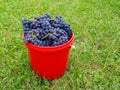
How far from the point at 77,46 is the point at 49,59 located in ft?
2.69

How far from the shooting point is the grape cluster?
7.19 ft

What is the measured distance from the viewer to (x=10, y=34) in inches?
126

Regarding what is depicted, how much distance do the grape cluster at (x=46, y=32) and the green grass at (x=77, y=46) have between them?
1.47 ft

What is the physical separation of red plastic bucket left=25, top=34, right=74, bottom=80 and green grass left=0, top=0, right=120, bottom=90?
83 millimetres

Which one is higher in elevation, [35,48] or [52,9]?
[35,48]

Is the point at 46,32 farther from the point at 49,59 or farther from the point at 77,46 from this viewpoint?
the point at 77,46

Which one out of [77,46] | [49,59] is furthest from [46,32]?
[77,46]

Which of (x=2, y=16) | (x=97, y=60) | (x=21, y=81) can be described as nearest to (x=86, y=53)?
(x=97, y=60)

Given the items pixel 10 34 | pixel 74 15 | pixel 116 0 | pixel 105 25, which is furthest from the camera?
pixel 116 0

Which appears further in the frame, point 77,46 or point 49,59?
point 77,46

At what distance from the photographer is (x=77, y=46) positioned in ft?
9.85

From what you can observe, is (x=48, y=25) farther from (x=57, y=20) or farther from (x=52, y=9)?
(x=52, y=9)

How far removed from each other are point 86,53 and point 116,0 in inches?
65.7

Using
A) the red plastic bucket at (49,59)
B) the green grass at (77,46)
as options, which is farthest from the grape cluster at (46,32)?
the green grass at (77,46)
